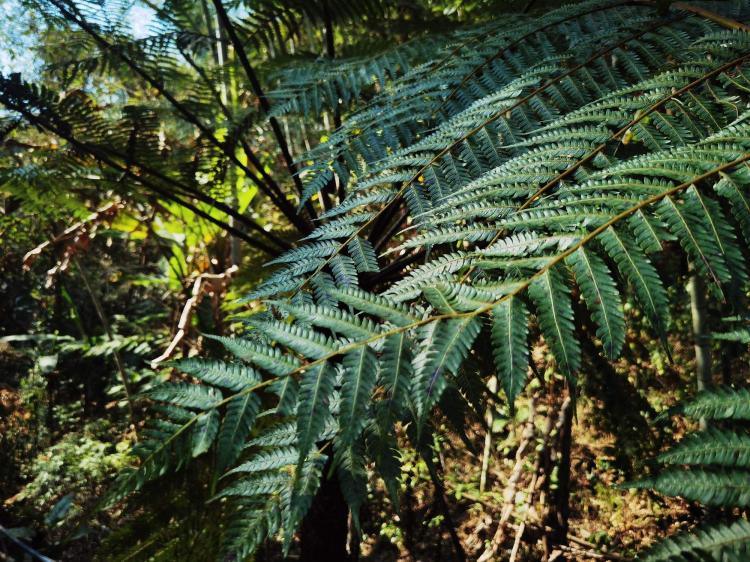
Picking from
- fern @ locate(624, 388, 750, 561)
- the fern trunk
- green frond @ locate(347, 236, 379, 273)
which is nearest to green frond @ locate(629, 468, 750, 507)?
fern @ locate(624, 388, 750, 561)

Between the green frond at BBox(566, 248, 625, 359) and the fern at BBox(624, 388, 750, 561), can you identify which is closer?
the fern at BBox(624, 388, 750, 561)

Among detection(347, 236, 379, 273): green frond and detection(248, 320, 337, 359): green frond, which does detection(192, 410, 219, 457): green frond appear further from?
detection(347, 236, 379, 273): green frond

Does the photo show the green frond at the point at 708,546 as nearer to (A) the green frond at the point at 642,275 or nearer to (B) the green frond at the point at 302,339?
(A) the green frond at the point at 642,275

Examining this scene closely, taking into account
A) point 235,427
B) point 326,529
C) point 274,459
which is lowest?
point 326,529

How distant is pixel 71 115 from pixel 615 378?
6.86ft

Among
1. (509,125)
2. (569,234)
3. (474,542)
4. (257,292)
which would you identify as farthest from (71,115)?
(474,542)

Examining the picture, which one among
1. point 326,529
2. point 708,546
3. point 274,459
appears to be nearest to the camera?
point 708,546

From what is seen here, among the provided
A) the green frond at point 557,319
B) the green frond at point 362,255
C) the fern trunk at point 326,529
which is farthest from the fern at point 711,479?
the fern trunk at point 326,529

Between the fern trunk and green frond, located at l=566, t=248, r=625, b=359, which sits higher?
green frond, located at l=566, t=248, r=625, b=359

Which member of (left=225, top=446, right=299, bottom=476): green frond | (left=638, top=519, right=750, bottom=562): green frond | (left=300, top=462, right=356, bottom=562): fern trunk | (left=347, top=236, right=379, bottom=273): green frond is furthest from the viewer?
(left=300, top=462, right=356, bottom=562): fern trunk

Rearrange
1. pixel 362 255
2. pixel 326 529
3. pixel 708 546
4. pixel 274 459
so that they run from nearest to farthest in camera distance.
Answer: pixel 708 546 → pixel 274 459 → pixel 362 255 → pixel 326 529

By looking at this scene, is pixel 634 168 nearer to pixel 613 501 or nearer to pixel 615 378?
pixel 615 378

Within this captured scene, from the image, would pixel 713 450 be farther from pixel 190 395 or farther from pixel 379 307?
pixel 190 395

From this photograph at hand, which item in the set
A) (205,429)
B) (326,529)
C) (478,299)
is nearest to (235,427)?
(205,429)
